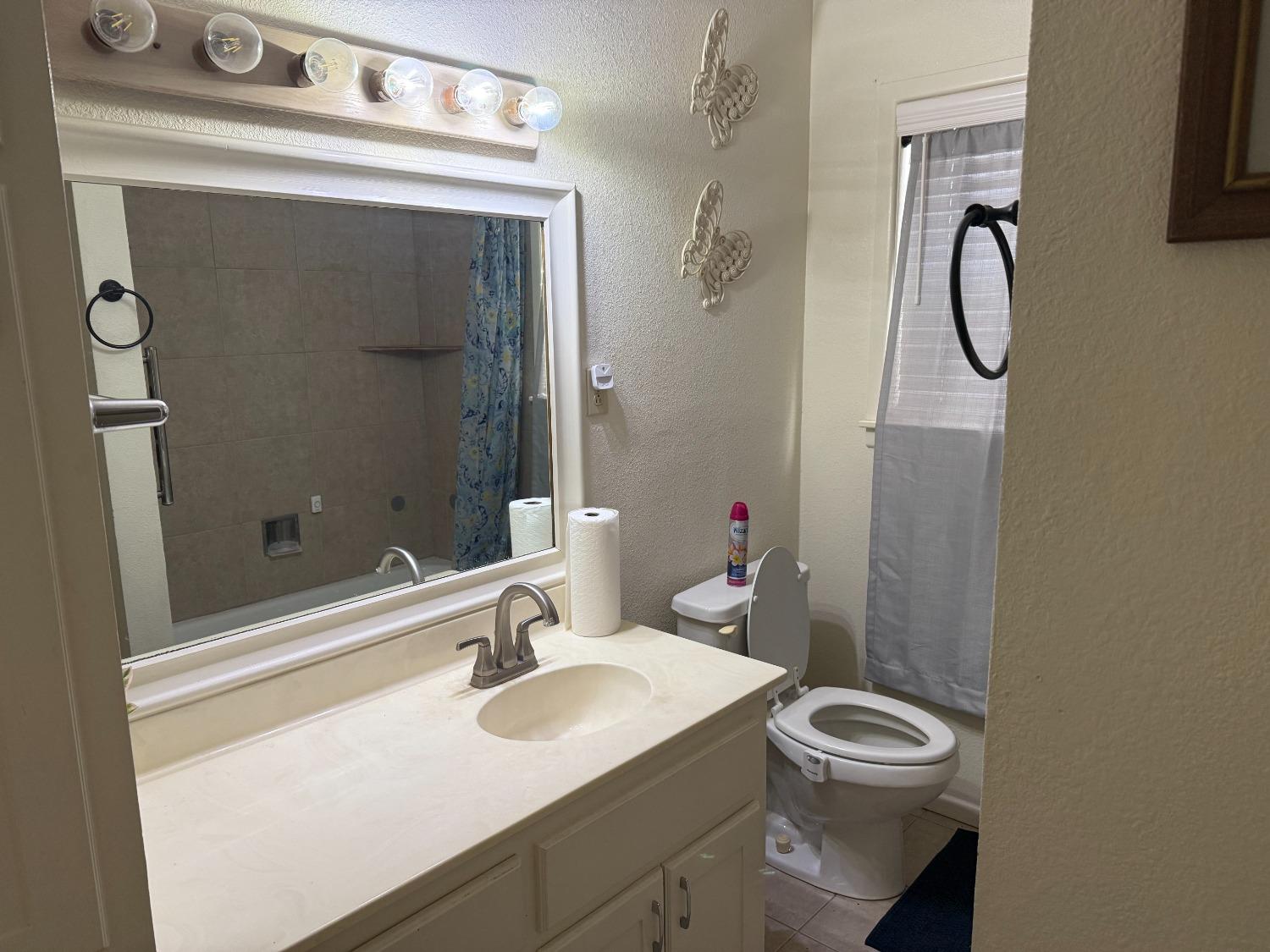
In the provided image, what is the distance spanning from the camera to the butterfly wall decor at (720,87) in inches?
87.3

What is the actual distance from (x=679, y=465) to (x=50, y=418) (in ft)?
5.69

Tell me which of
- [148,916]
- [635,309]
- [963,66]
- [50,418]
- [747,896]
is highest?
[963,66]

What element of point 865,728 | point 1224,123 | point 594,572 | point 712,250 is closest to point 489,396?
point 594,572

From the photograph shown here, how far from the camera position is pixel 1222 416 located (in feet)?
1.81

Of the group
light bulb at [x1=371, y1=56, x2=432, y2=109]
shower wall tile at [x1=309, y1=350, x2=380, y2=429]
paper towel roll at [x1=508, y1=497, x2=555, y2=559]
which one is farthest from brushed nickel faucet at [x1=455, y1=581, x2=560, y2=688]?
light bulb at [x1=371, y1=56, x2=432, y2=109]

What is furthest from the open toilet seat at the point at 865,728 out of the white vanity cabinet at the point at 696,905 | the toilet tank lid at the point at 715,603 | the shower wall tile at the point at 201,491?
the shower wall tile at the point at 201,491

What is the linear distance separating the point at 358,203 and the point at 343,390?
35 centimetres

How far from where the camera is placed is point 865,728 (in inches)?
97.3

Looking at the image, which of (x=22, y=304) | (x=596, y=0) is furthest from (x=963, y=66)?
(x=22, y=304)

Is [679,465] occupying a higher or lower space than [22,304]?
lower

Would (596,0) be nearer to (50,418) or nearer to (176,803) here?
(50,418)

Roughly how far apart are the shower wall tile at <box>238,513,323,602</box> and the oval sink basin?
423 mm

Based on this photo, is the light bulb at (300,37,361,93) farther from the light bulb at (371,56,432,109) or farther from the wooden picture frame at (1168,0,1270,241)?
the wooden picture frame at (1168,0,1270,241)

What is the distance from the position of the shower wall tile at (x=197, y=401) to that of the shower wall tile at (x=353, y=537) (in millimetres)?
256
